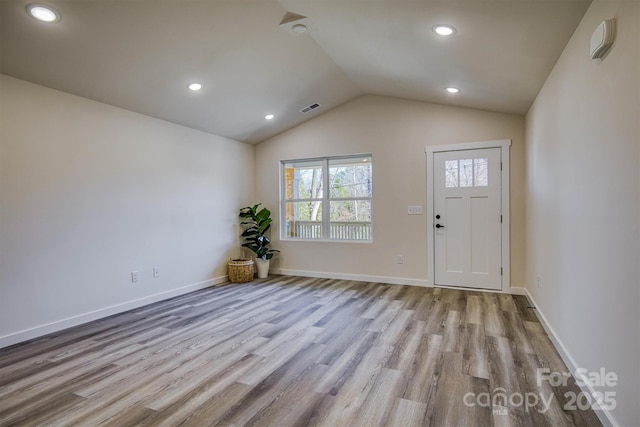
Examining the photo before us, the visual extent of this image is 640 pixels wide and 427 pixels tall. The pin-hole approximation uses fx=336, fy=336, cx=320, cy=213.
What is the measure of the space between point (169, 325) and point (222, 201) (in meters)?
2.40

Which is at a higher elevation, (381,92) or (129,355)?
(381,92)

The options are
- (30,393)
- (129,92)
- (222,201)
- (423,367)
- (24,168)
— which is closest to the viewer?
(30,393)

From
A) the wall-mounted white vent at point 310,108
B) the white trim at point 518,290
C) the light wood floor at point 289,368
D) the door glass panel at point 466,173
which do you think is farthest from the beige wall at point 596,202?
the wall-mounted white vent at point 310,108

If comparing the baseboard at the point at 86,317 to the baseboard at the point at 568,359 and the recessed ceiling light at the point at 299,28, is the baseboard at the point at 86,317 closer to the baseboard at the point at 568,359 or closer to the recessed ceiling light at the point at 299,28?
the recessed ceiling light at the point at 299,28

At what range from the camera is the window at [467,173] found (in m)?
4.51

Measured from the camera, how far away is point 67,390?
6.99ft

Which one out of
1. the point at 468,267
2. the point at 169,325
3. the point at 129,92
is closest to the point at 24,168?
the point at 129,92

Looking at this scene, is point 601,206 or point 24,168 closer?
point 601,206

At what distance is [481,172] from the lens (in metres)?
4.53

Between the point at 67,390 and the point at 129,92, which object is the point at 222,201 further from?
the point at 67,390

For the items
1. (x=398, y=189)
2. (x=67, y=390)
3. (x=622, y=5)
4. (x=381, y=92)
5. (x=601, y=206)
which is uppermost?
(x=381, y=92)

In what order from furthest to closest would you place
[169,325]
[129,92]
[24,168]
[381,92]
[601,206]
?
[381,92] < [129,92] < [169,325] < [24,168] < [601,206]

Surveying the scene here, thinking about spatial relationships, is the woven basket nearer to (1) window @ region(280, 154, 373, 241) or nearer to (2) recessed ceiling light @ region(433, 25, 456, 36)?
(1) window @ region(280, 154, 373, 241)

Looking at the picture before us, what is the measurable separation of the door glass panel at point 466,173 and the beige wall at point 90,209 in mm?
3657
